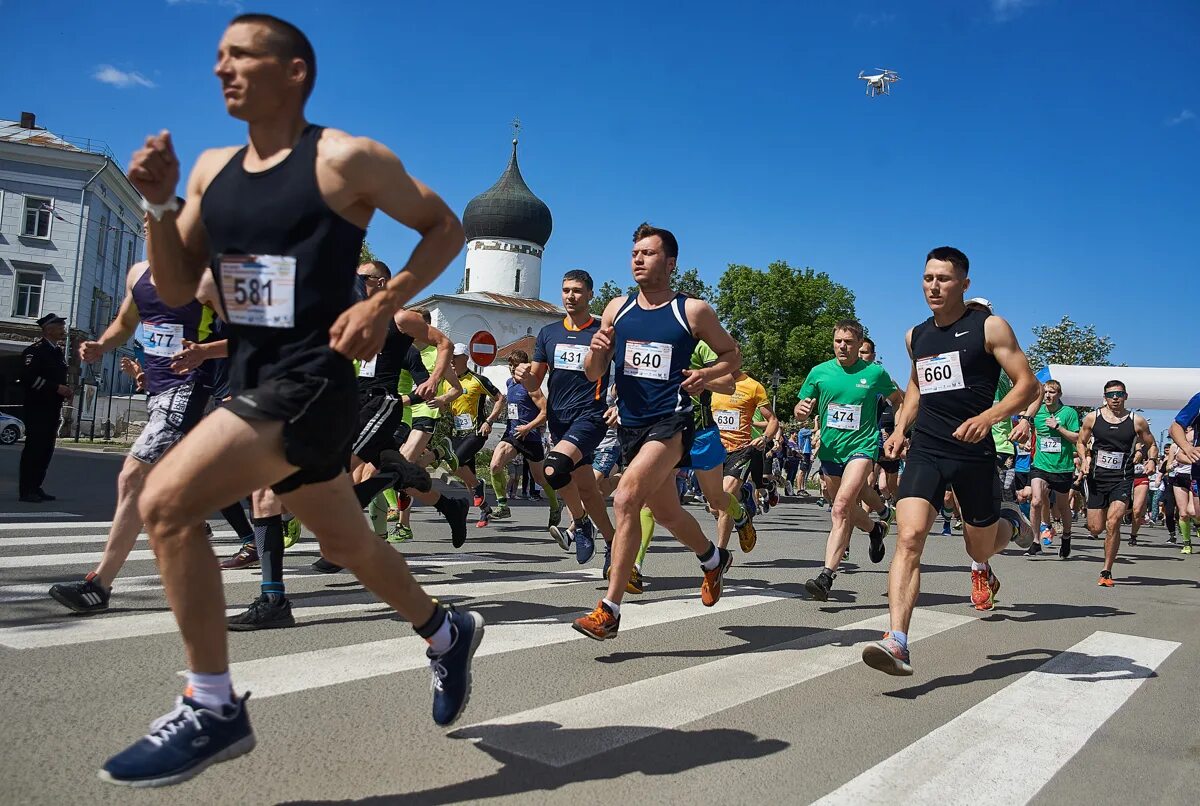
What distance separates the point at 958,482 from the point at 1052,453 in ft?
28.6

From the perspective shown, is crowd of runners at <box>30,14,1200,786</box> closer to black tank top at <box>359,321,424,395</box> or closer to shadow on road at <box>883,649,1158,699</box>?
black tank top at <box>359,321,424,395</box>

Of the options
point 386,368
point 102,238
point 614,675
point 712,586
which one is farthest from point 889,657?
point 102,238

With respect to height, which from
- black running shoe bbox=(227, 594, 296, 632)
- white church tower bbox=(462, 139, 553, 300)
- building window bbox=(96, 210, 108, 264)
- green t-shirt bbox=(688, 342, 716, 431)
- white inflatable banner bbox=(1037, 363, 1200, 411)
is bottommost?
black running shoe bbox=(227, 594, 296, 632)

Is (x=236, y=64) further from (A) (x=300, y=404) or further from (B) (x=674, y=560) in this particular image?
(B) (x=674, y=560)

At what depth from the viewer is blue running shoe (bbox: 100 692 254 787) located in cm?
246

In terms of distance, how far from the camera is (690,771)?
10.5ft

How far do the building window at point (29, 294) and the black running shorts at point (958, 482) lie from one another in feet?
171

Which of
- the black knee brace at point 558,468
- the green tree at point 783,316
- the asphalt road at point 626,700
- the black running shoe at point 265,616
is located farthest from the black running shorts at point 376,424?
the green tree at point 783,316

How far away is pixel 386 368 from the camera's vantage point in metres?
7.18

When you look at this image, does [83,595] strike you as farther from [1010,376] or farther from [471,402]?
[471,402]

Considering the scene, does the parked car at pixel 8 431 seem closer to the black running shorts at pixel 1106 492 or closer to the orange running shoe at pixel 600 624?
the black running shorts at pixel 1106 492

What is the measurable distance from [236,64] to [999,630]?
18.9 feet

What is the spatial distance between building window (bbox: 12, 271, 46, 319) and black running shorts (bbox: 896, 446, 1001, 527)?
51998 millimetres

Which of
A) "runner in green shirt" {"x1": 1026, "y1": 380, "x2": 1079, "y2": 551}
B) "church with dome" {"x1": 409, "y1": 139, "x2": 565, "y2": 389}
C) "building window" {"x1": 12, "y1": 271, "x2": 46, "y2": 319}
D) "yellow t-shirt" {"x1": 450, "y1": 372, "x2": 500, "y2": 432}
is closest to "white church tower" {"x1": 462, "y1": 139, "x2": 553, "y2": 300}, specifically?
"church with dome" {"x1": 409, "y1": 139, "x2": 565, "y2": 389}
